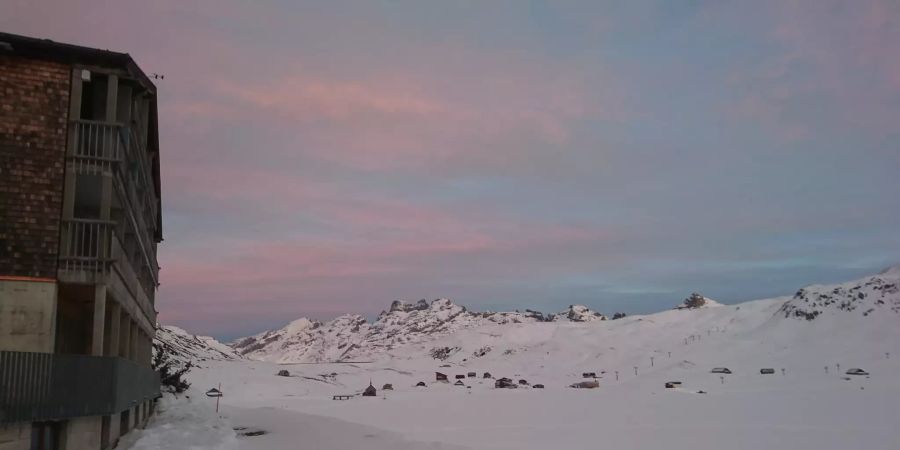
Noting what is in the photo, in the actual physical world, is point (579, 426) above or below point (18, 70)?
below

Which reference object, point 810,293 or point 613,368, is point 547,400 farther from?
point 810,293

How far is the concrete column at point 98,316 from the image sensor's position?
23.3 meters

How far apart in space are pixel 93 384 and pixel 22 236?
5270mm

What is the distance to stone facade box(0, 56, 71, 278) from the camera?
73.5 feet

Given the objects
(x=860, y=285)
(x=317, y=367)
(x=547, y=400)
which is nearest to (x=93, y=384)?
(x=547, y=400)

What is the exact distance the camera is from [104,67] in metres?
24.6

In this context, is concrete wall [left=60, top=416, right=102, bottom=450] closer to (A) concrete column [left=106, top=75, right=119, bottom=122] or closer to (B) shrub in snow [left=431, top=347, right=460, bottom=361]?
(A) concrete column [left=106, top=75, right=119, bottom=122]

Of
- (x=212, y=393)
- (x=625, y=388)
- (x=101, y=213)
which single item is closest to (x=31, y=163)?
(x=101, y=213)

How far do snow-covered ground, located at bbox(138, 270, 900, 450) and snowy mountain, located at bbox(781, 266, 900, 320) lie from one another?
1.04ft

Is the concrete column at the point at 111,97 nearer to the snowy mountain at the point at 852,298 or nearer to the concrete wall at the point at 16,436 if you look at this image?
the concrete wall at the point at 16,436

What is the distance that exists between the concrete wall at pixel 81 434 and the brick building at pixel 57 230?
33 millimetres

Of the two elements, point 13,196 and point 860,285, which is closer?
point 13,196

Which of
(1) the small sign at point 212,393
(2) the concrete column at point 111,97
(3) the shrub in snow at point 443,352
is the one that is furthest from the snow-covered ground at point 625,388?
(2) the concrete column at point 111,97

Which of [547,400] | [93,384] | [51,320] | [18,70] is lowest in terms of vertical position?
[547,400]
